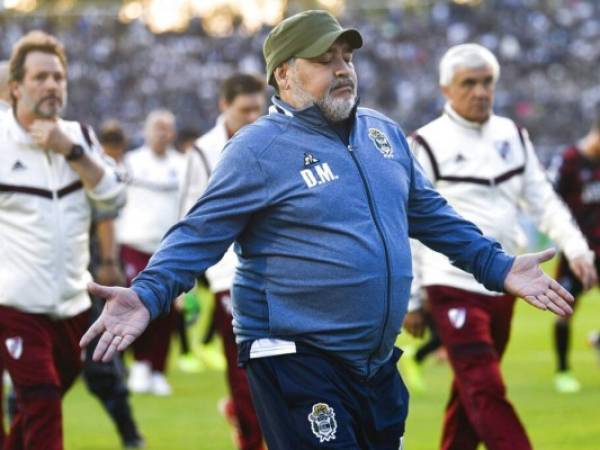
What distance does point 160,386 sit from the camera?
15.2 metres

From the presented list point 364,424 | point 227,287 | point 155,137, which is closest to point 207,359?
point 155,137

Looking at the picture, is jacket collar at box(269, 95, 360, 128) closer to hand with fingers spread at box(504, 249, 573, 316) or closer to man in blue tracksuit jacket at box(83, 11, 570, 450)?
man in blue tracksuit jacket at box(83, 11, 570, 450)

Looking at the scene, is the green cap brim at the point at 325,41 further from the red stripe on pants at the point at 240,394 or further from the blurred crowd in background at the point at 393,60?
the blurred crowd in background at the point at 393,60

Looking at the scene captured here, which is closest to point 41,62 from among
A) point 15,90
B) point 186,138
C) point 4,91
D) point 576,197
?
point 15,90

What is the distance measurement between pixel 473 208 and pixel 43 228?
2.58 metres

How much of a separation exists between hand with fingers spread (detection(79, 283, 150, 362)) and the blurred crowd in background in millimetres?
39436

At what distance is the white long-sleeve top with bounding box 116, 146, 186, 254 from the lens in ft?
54.4

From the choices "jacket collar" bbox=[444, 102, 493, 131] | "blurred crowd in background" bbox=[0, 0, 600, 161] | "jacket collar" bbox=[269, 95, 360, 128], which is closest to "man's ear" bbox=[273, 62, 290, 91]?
"jacket collar" bbox=[269, 95, 360, 128]

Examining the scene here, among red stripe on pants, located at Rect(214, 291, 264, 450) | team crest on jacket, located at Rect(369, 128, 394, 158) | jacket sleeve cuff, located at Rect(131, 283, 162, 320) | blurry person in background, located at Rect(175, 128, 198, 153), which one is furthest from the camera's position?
blurry person in background, located at Rect(175, 128, 198, 153)

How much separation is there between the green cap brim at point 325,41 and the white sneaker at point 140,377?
984 centimetres

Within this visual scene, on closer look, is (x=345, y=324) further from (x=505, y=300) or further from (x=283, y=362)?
(x=505, y=300)

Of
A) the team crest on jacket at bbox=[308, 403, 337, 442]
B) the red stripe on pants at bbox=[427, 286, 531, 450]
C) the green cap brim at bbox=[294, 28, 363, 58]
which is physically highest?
the green cap brim at bbox=[294, 28, 363, 58]

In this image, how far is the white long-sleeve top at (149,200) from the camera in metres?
16.6

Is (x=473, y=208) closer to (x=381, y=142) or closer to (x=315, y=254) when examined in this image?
(x=381, y=142)
